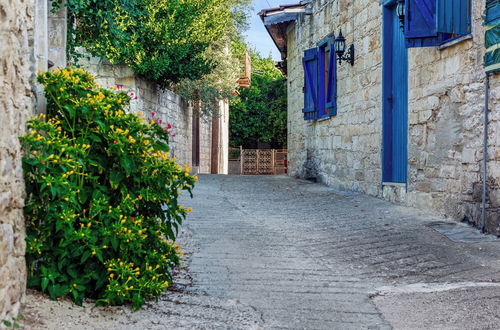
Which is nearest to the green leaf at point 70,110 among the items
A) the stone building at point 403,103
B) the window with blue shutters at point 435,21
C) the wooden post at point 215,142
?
the stone building at point 403,103

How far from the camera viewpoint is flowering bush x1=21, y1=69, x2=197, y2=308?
3166mm

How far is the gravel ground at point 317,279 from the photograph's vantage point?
3.39 metres

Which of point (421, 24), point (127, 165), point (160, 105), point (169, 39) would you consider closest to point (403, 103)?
point (421, 24)

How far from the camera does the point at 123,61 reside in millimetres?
10383

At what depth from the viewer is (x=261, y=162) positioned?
76.3 feet

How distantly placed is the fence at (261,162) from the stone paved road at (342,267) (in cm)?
1538

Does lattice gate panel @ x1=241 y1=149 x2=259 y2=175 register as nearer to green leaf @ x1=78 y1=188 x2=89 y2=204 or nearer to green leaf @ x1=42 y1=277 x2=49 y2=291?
green leaf @ x1=78 y1=188 x2=89 y2=204

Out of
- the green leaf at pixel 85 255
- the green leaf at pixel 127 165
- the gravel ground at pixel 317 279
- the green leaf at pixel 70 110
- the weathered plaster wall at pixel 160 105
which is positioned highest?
the weathered plaster wall at pixel 160 105

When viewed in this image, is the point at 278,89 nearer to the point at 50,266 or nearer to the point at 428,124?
the point at 428,124

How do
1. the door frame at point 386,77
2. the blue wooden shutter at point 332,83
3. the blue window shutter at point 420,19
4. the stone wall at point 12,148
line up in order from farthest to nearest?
the blue wooden shutter at point 332,83 < the door frame at point 386,77 < the blue window shutter at point 420,19 < the stone wall at point 12,148

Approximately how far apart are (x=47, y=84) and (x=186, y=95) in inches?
446

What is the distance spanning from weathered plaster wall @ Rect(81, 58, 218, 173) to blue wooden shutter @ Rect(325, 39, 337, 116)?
3085 mm

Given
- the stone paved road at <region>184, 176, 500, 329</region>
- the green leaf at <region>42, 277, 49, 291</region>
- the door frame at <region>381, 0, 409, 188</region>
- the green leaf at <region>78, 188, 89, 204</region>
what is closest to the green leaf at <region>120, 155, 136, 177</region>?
the green leaf at <region>78, 188, 89, 204</region>

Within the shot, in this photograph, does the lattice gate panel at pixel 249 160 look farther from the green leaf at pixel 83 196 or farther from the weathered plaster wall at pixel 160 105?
the green leaf at pixel 83 196
